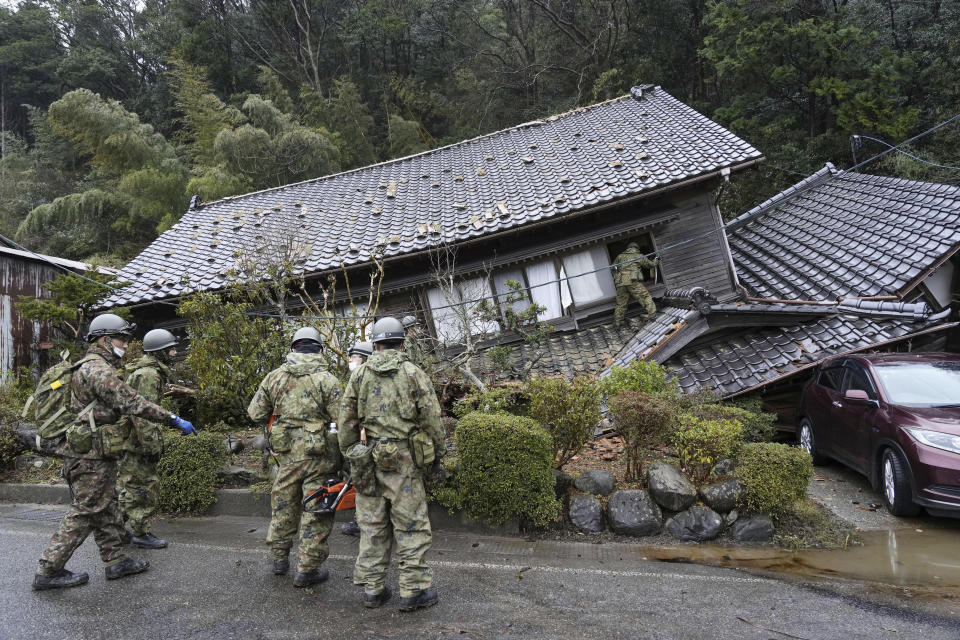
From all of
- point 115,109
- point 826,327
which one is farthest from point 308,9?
point 826,327

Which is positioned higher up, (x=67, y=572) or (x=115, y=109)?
(x=115, y=109)

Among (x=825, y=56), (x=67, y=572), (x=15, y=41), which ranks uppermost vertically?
(x=15, y=41)

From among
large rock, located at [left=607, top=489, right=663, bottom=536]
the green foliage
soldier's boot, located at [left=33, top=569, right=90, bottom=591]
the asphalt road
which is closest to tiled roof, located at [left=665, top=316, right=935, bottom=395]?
large rock, located at [left=607, top=489, right=663, bottom=536]

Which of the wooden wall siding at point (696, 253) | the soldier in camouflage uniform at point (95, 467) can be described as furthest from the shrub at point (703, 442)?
the wooden wall siding at point (696, 253)

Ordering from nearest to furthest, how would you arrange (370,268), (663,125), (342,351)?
(342,351)
(370,268)
(663,125)

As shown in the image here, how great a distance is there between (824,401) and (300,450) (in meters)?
6.86

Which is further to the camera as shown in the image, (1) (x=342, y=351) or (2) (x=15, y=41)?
(2) (x=15, y=41)

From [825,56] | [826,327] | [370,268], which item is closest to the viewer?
[826,327]

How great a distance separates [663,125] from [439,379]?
9.14 metres

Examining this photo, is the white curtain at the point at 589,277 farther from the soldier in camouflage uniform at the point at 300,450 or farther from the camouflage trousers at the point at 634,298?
the soldier in camouflage uniform at the point at 300,450

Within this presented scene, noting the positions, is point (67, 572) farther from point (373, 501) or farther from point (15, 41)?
point (15, 41)

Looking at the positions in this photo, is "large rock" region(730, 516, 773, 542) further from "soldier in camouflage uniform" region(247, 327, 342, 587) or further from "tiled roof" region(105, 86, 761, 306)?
"tiled roof" region(105, 86, 761, 306)

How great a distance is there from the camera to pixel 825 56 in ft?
56.1

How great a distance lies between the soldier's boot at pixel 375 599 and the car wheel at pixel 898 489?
17.2ft
